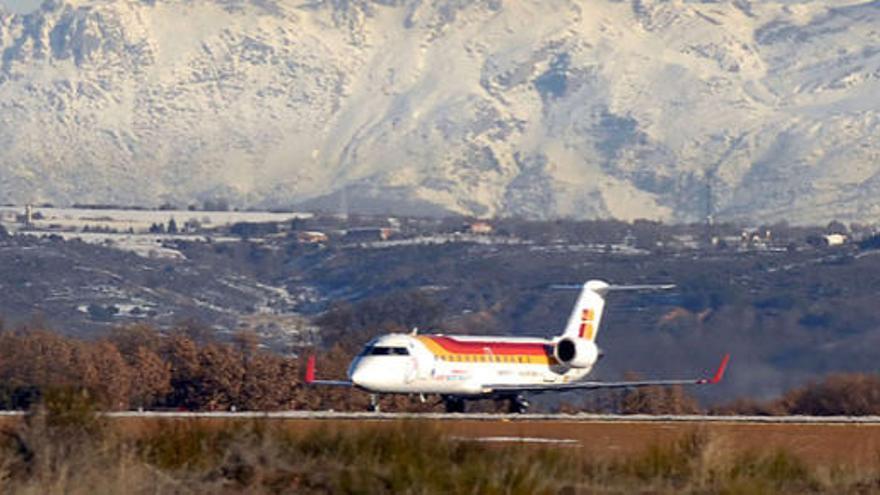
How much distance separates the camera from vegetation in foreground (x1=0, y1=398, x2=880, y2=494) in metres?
37.8

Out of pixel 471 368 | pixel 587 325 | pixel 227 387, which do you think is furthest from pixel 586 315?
pixel 227 387

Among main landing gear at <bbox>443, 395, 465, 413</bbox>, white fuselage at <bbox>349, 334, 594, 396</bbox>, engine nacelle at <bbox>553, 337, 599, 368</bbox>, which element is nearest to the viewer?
white fuselage at <bbox>349, 334, 594, 396</bbox>

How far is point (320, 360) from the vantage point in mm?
117125

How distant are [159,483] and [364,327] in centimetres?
13261

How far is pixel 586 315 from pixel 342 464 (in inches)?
2045

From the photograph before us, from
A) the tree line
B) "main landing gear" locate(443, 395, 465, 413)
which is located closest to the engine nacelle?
"main landing gear" locate(443, 395, 465, 413)

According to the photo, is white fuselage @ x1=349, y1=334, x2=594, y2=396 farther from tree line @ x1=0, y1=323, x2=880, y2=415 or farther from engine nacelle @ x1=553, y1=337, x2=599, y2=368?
tree line @ x1=0, y1=323, x2=880, y2=415

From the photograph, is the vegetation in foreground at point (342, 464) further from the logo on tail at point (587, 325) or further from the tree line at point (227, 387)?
the logo on tail at point (587, 325)

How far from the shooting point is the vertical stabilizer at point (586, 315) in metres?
92.0

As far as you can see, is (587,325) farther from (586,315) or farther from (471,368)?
(471,368)

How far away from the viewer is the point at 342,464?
4091cm

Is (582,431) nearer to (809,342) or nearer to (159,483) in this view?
(159,483)

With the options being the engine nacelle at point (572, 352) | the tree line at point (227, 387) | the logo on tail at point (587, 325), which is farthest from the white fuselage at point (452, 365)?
the logo on tail at point (587, 325)

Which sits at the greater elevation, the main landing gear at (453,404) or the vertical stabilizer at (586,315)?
the vertical stabilizer at (586,315)
